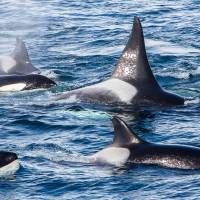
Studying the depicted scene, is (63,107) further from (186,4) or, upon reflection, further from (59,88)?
(186,4)

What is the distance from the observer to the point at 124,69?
66.9 ft

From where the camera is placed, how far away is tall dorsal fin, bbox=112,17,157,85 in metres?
20.1

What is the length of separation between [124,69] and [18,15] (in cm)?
2026

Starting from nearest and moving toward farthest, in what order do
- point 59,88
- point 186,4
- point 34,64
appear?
point 59,88
point 34,64
point 186,4

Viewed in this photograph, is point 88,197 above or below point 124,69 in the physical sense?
below

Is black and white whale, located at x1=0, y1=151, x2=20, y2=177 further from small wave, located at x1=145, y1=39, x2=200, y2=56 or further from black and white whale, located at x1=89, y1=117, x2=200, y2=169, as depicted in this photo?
small wave, located at x1=145, y1=39, x2=200, y2=56

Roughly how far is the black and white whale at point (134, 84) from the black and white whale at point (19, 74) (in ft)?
8.92

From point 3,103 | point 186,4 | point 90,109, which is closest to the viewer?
point 90,109

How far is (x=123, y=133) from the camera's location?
A: 51.3 feet

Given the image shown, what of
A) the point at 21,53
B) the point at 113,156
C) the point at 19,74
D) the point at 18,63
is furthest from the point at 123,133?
the point at 21,53

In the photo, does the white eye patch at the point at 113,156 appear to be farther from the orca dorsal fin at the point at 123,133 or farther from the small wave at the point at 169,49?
the small wave at the point at 169,49

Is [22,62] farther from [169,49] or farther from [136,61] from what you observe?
[136,61]

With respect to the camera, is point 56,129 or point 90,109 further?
point 90,109

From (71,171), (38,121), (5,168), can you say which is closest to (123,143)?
(71,171)
